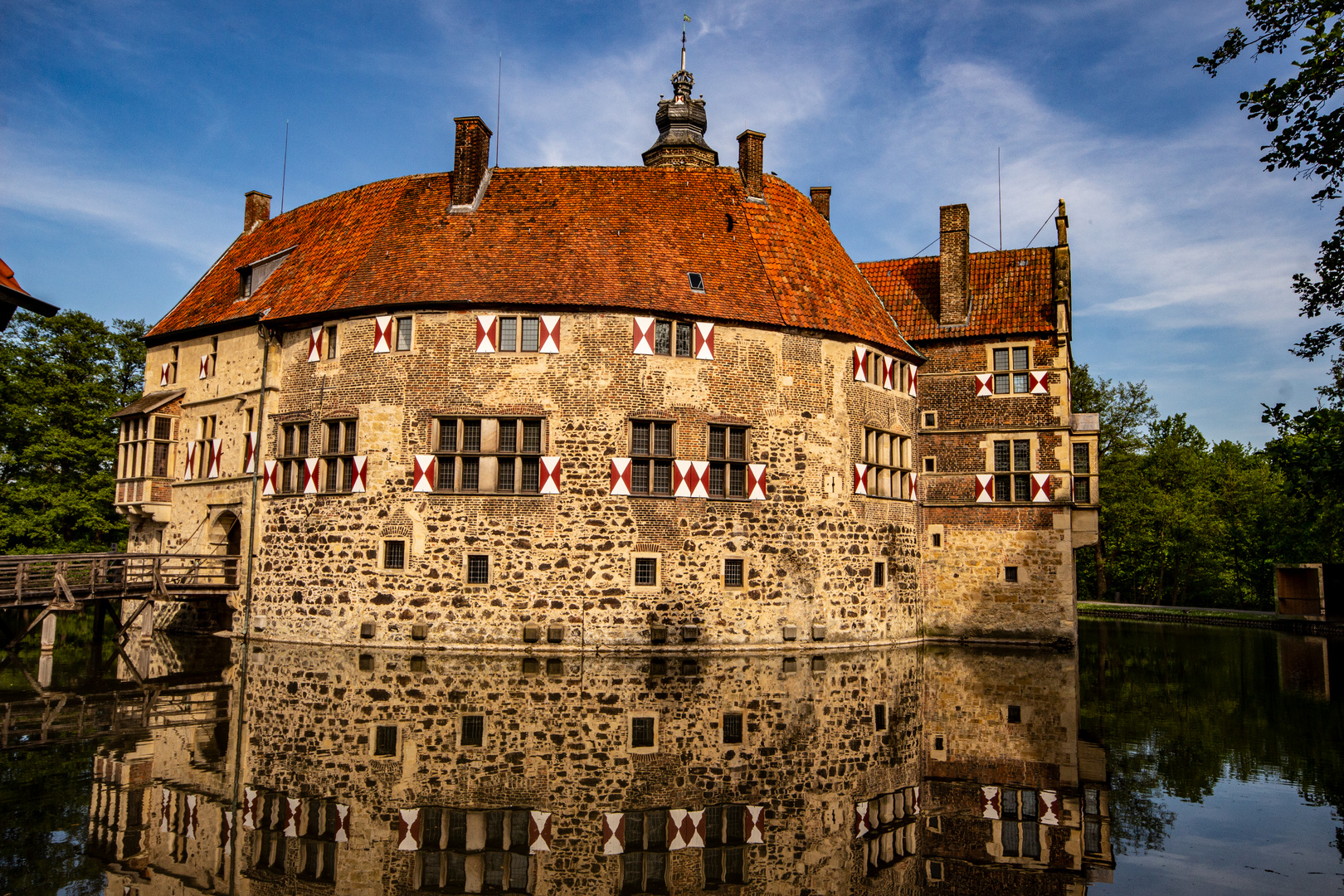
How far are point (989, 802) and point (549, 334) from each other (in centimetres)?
1334

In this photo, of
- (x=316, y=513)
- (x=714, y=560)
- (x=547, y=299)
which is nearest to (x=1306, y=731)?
(x=714, y=560)

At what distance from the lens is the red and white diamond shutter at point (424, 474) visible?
→ 61.4 ft

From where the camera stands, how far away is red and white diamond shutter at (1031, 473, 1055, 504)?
22.8m

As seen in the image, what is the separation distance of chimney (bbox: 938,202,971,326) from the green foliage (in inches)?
1036

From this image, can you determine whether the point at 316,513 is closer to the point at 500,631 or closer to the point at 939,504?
the point at 500,631

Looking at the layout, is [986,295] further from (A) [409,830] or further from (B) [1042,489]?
(A) [409,830]

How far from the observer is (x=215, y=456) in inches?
880

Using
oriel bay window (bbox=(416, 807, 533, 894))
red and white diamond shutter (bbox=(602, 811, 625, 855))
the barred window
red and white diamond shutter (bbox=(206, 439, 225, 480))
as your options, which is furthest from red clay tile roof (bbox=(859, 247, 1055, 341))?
oriel bay window (bbox=(416, 807, 533, 894))

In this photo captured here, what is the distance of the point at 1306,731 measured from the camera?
39.1 ft

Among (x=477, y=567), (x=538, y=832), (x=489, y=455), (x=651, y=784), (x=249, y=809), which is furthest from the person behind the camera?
(x=489, y=455)

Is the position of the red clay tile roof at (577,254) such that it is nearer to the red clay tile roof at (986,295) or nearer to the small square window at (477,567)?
the red clay tile roof at (986,295)

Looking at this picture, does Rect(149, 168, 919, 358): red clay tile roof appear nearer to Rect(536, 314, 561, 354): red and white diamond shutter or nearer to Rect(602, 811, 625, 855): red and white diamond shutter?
Rect(536, 314, 561, 354): red and white diamond shutter

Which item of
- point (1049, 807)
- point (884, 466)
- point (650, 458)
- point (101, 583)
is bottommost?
point (1049, 807)

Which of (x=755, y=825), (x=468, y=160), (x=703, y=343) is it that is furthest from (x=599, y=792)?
(x=468, y=160)
